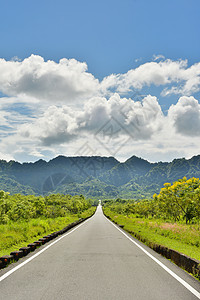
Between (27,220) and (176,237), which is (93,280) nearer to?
(176,237)

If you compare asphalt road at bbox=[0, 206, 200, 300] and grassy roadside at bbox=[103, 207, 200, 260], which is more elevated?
asphalt road at bbox=[0, 206, 200, 300]

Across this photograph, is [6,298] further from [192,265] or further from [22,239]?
[22,239]

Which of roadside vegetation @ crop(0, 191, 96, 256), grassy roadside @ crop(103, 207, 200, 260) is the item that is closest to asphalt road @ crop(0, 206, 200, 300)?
grassy roadside @ crop(103, 207, 200, 260)

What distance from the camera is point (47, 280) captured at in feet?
19.8

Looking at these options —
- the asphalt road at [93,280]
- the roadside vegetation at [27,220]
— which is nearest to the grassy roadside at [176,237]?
the asphalt road at [93,280]

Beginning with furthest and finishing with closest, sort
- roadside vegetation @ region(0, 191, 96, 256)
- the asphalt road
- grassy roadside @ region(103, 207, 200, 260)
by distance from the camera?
→ roadside vegetation @ region(0, 191, 96, 256), grassy roadside @ region(103, 207, 200, 260), the asphalt road

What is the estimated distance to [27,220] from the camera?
26.1m

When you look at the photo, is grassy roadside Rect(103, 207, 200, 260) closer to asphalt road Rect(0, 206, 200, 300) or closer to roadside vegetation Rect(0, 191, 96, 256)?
asphalt road Rect(0, 206, 200, 300)

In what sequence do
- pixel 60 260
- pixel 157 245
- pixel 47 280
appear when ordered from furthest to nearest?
1. pixel 157 245
2. pixel 60 260
3. pixel 47 280

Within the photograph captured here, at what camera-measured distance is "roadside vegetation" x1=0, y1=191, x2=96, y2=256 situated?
12.0m

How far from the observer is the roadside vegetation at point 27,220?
39.2ft

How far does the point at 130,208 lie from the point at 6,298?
7659cm

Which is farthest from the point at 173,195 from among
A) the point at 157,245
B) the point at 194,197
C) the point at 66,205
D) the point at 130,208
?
the point at 66,205

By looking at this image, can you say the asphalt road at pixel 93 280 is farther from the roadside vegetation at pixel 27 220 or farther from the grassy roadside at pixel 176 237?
the roadside vegetation at pixel 27 220
